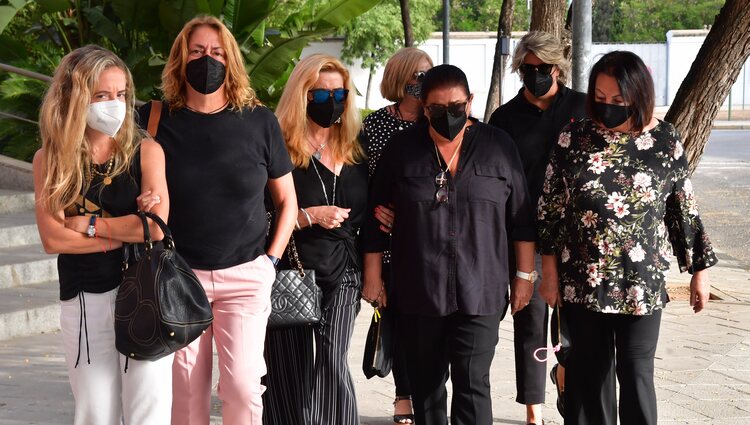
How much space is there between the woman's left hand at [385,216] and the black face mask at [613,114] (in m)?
1.03

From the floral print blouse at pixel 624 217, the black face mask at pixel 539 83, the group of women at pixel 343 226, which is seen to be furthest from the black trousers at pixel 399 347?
the black face mask at pixel 539 83

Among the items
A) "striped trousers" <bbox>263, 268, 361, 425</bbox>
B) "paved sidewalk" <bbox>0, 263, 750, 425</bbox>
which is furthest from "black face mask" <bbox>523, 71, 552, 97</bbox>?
"paved sidewalk" <bbox>0, 263, 750, 425</bbox>

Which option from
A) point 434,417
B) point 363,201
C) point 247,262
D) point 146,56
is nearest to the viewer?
point 247,262

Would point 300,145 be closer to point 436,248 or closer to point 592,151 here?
point 436,248

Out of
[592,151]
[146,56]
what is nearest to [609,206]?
[592,151]

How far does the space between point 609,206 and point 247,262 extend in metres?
1.53

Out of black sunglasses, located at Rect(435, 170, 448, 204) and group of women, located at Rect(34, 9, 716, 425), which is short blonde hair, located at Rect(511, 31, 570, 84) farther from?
black sunglasses, located at Rect(435, 170, 448, 204)

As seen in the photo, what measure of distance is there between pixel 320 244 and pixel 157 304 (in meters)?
1.36

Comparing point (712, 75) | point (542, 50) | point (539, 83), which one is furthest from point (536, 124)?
point (712, 75)

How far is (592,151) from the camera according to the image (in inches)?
180

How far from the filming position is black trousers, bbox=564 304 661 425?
4.57 m

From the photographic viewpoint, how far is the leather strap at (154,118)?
172 inches

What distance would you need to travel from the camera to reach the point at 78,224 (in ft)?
12.7

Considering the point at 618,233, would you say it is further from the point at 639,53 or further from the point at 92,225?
the point at 639,53
